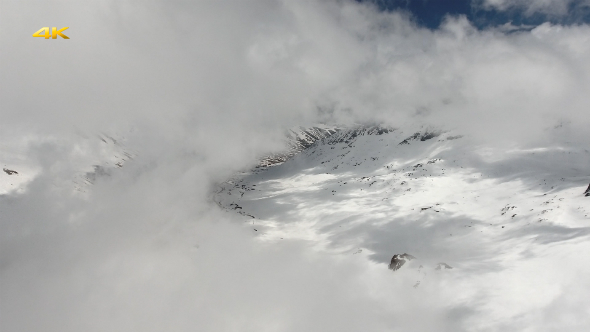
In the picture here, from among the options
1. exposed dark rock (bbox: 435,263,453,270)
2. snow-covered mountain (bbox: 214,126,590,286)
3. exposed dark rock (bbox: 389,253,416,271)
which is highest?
snow-covered mountain (bbox: 214,126,590,286)

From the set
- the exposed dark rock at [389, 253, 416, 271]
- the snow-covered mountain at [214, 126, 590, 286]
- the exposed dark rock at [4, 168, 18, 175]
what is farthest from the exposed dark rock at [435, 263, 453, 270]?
the exposed dark rock at [4, 168, 18, 175]

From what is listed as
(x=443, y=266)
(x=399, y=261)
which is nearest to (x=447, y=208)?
(x=399, y=261)

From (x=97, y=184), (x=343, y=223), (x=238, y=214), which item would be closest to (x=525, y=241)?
(x=343, y=223)

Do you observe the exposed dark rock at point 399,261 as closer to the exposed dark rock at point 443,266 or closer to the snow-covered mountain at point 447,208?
the snow-covered mountain at point 447,208

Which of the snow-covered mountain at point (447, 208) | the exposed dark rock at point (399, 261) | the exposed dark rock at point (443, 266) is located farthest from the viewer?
the exposed dark rock at point (399, 261)

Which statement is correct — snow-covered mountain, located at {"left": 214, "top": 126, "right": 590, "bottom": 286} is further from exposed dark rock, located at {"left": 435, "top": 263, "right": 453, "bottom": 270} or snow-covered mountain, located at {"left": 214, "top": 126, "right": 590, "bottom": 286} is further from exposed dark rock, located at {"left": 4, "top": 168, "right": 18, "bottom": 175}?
exposed dark rock, located at {"left": 4, "top": 168, "right": 18, "bottom": 175}

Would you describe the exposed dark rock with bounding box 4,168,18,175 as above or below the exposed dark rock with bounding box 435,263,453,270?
above

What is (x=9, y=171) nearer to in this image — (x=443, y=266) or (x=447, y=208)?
(x=443, y=266)

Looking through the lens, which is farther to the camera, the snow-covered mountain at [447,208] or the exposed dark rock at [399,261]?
the exposed dark rock at [399,261]

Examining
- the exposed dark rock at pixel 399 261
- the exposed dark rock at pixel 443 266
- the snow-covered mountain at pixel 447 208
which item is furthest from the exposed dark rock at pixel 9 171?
the exposed dark rock at pixel 443 266
